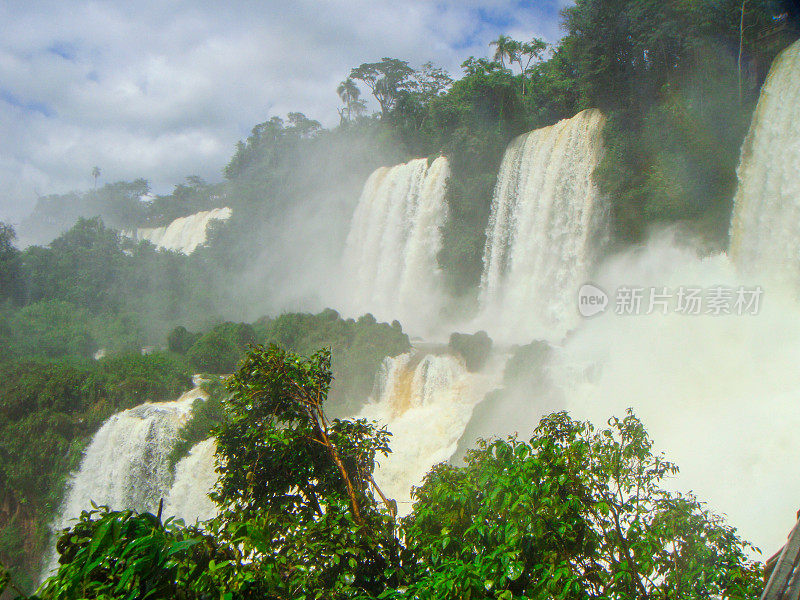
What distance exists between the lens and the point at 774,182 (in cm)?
1027

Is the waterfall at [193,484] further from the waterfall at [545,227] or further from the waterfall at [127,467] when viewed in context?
the waterfall at [545,227]

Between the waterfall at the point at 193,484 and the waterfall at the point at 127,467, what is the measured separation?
26cm

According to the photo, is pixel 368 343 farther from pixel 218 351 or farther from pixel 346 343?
pixel 218 351

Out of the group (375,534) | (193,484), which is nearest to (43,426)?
(193,484)

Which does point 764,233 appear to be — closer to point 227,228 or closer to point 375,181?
point 375,181

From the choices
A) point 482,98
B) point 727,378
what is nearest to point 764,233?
point 727,378

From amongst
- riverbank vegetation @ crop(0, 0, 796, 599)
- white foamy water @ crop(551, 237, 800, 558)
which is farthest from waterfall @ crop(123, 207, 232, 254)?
white foamy water @ crop(551, 237, 800, 558)

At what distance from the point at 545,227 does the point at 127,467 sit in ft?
40.6

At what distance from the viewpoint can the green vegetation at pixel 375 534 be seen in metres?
1.93

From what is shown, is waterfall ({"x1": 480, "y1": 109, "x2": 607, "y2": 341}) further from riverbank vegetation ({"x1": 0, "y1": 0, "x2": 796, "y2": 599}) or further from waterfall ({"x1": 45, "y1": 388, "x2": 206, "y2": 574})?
waterfall ({"x1": 45, "y1": 388, "x2": 206, "y2": 574})

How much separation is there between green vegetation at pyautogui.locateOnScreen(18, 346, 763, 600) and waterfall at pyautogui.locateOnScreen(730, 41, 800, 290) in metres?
8.68

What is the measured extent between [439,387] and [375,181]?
14084mm

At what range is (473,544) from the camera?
2.64 m

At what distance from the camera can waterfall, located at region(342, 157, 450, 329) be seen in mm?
21141
